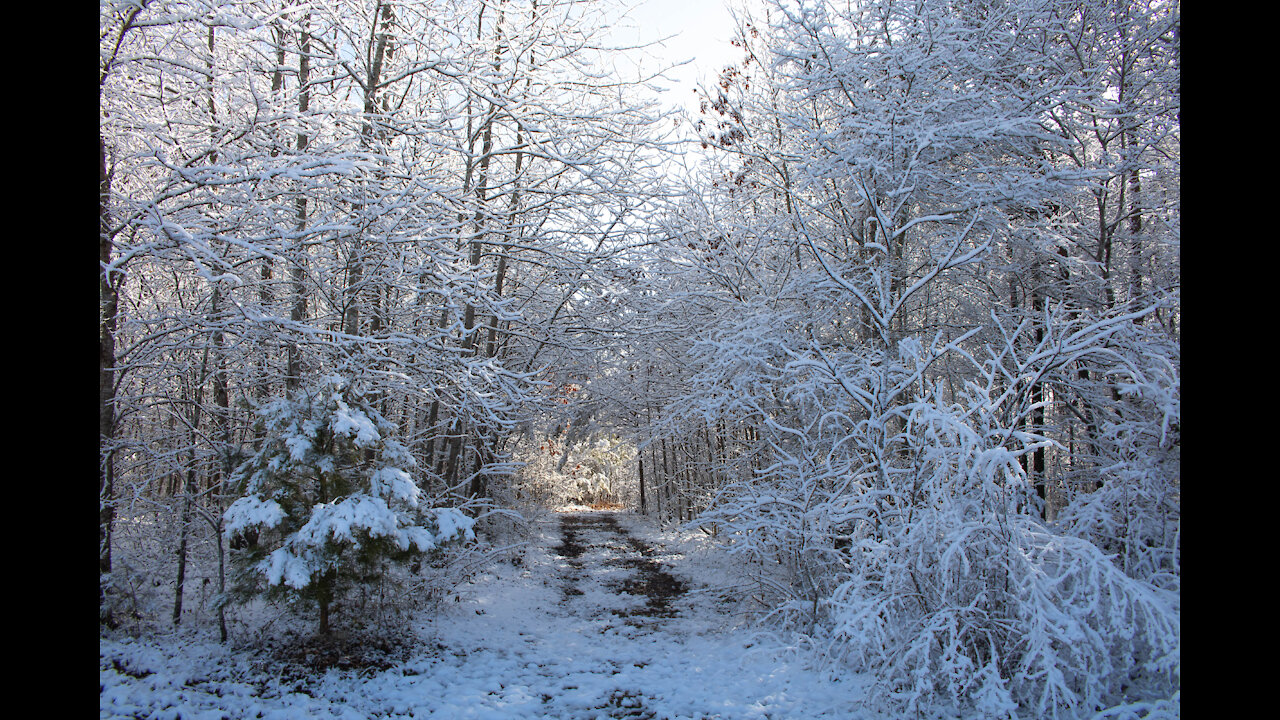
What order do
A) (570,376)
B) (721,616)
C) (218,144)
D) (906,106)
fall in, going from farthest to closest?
(570,376) < (721,616) < (906,106) < (218,144)

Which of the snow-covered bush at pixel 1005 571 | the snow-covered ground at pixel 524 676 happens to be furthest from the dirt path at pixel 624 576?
the snow-covered bush at pixel 1005 571

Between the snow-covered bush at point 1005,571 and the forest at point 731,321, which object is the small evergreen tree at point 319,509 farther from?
the snow-covered bush at point 1005,571

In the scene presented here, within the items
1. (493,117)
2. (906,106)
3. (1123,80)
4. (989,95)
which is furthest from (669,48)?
(1123,80)

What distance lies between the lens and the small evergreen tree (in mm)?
4617

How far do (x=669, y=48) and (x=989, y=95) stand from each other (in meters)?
4.00

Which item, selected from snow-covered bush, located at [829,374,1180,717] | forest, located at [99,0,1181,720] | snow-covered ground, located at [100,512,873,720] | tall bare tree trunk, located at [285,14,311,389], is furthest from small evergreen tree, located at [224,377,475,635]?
snow-covered bush, located at [829,374,1180,717]

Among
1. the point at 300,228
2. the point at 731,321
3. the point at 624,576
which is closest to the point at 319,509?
the point at 300,228

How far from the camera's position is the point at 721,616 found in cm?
713

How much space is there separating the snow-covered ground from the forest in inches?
5.3

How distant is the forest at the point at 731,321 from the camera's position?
147 inches

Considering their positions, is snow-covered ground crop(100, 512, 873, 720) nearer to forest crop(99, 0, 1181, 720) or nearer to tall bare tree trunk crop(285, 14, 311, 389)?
forest crop(99, 0, 1181, 720)

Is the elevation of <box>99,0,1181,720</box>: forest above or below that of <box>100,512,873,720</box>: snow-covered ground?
above
